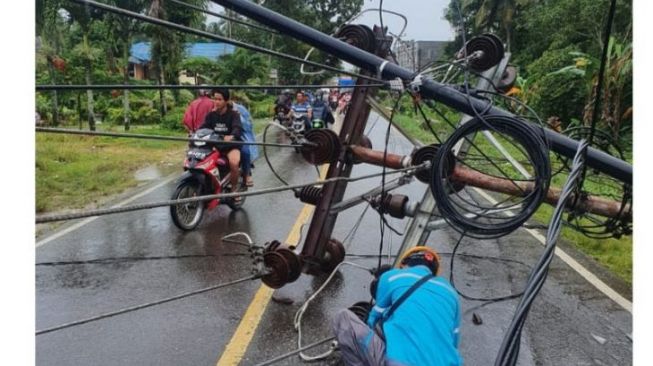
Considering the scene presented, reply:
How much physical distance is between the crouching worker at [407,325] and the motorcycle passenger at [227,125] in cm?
513

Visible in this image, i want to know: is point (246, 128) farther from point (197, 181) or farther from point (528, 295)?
point (528, 295)

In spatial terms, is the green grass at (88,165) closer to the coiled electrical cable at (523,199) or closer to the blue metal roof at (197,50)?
the coiled electrical cable at (523,199)

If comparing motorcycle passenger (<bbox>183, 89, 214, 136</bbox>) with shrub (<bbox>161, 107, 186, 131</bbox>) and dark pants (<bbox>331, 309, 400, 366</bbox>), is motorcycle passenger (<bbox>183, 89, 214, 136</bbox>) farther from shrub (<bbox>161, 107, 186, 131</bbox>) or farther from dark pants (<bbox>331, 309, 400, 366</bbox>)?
shrub (<bbox>161, 107, 186, 131</bbox>)

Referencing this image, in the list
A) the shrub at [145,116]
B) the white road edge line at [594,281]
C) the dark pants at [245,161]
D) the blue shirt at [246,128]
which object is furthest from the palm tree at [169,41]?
the white road edge line at [594,281]

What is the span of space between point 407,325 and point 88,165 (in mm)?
11210

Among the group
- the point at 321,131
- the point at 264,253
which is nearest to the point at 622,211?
the point at 321,131

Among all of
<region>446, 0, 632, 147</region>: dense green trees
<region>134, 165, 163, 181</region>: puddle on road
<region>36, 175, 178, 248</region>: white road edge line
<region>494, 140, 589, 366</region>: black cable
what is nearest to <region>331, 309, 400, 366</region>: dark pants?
<region>494, 140, 589, 366</region>: black cable

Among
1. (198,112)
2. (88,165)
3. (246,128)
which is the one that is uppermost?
(198,112)

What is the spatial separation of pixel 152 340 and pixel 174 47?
820 inches

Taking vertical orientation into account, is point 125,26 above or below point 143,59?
below

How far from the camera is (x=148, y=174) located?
12102 millimetres

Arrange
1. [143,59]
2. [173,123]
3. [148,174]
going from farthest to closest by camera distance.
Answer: [143,59], [173,123], [148,174]

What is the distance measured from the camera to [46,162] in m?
12.2

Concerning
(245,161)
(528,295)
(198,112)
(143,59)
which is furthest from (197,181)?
(143,59)
